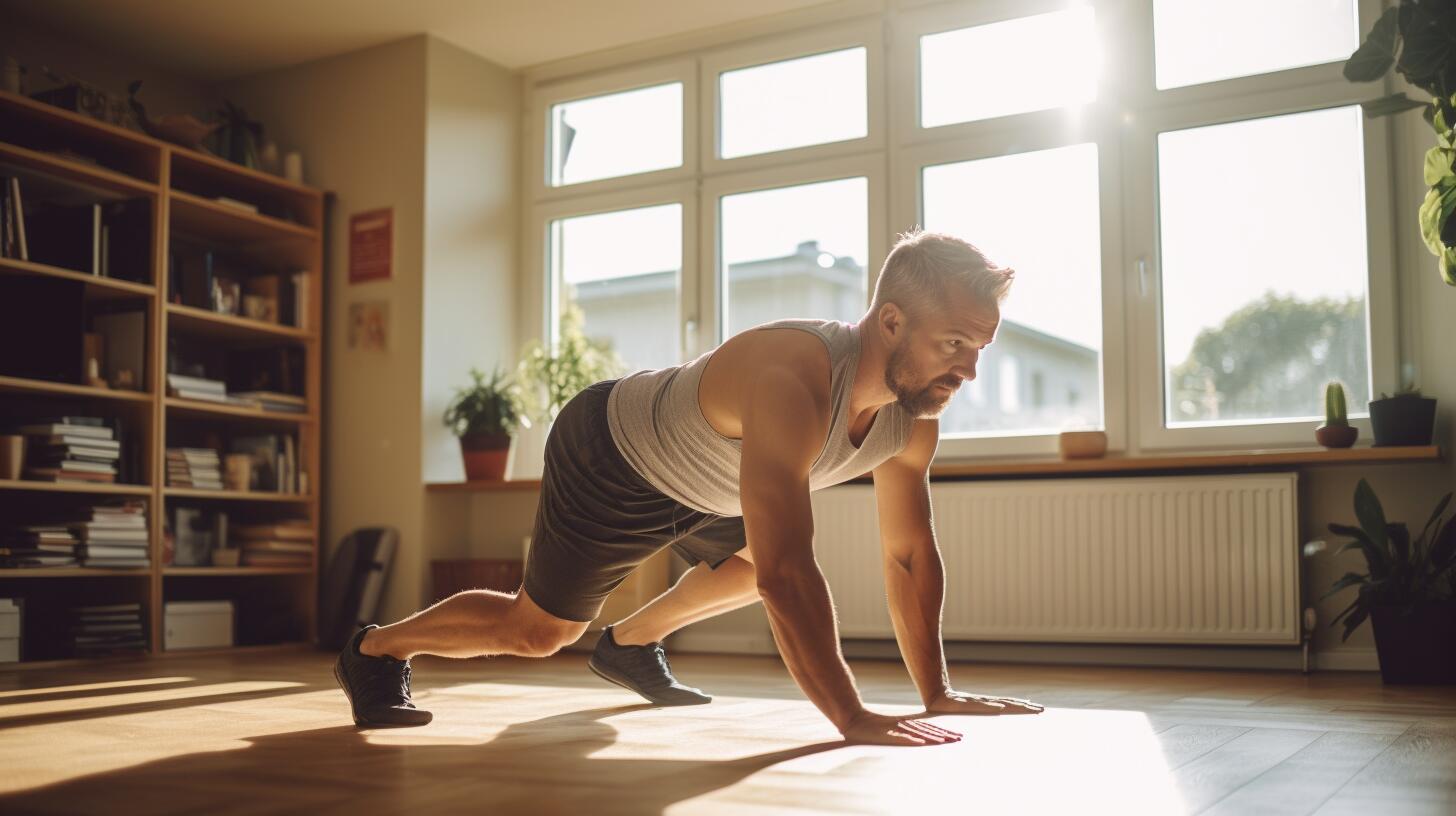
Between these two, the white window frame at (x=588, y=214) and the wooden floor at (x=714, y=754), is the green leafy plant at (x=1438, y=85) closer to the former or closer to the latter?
the wooden floor at (x=714, y=754)

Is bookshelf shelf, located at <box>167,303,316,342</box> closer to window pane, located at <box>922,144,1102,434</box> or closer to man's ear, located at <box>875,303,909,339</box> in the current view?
window pane, located at <box>922,144,1102,434</box>

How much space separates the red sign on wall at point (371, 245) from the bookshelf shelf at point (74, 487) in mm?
1255

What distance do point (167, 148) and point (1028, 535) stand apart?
3410mm

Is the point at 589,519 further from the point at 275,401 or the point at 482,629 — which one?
the point at 275,401

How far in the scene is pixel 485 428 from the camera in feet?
16.6

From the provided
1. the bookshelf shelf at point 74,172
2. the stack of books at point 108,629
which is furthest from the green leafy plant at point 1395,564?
the bookshelf shelf at point 74,172

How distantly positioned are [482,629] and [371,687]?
0.26m

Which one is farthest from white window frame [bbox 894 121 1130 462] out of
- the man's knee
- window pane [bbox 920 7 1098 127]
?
the man's knee

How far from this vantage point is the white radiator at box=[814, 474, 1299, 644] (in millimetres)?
3961

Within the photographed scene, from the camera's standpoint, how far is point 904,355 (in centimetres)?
204

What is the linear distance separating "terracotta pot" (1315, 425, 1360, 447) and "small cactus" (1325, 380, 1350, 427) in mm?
15

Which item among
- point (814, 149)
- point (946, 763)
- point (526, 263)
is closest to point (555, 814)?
point (946, 763)

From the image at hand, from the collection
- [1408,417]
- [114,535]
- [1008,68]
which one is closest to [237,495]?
[114,535]

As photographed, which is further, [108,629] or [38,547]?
[108,629]
